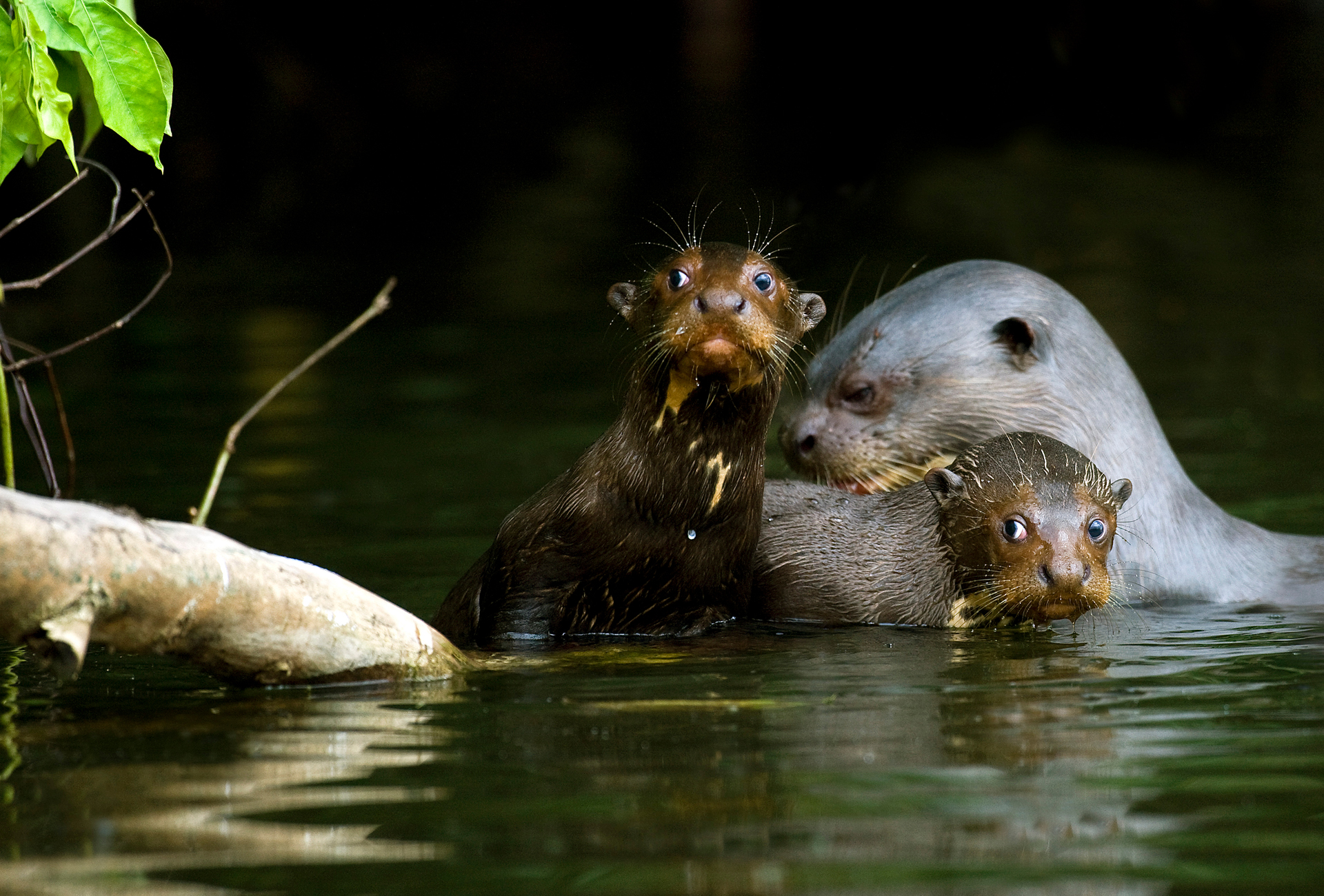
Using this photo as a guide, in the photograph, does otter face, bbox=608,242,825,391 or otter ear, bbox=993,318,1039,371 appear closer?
otter face, bbox=608,242,825,391

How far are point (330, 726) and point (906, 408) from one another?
8.00 ft

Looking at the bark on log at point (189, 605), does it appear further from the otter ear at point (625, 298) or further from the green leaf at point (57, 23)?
the otter ear at point (625, 298)

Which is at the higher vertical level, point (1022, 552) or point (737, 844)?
point (1022, 552)

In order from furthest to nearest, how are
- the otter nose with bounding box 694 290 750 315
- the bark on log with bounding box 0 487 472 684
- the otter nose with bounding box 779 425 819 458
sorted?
the otter nose with bounding box 779 425 819 458 < the otter nose with bounding box 694 290 750 315 < the bark on log with bounding box 0 487 472 684

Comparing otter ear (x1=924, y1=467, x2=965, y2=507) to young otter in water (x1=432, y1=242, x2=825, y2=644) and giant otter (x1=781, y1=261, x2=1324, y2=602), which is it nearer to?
young otter in water (x1=432, y1=242, x2=825, y2=644)

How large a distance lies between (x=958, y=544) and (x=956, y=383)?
78cm

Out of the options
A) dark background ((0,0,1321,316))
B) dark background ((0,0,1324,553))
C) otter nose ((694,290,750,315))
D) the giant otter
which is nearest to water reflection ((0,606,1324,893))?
otter nose ((694,290,750,315))

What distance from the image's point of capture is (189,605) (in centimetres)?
344

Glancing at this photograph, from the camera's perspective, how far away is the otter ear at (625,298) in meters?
4.64

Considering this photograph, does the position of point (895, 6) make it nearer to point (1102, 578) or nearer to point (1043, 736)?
point (1102, 578)

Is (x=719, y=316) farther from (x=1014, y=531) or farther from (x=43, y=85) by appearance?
(x=43, y=85)

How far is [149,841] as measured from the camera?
8.94 ft

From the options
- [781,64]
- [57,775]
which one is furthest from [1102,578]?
[781,64]

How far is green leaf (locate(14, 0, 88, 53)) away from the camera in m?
3.32
